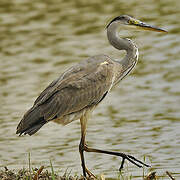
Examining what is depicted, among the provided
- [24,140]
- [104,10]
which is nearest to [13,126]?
[24,140]

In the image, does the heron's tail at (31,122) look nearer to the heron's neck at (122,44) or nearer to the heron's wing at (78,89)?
the heron's wing at (78,89)

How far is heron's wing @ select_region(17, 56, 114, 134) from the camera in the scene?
7004 mm

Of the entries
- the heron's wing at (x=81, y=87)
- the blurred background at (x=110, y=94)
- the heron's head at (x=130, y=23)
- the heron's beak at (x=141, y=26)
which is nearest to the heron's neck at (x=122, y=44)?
the heron's head at (x=130, y=23)

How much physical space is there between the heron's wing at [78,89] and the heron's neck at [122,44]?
30 centimetres

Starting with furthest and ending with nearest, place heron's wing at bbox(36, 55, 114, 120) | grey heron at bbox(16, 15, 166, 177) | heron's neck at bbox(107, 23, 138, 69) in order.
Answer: heron's neck at bbox(107, 23, 138, 69)
heron's wing at bbox(36, 55, 114, 120)
grey heron at bbox(16, 15, 166, 177)

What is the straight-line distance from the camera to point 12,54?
1307 cm

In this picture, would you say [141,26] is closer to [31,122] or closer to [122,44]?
[122,44]

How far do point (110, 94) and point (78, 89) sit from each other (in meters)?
3.81

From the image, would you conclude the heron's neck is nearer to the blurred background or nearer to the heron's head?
the heron's head

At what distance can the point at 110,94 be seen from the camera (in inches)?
431

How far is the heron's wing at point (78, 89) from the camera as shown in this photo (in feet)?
23.0

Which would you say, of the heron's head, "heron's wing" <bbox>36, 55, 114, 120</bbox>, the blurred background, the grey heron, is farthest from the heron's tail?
the heron's head

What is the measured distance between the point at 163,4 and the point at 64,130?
6.64 metres

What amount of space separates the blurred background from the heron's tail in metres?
1.14
